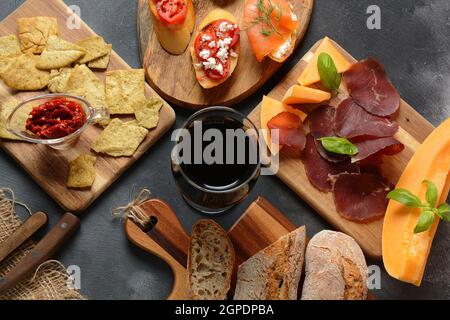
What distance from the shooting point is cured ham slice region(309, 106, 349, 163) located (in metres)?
2.87

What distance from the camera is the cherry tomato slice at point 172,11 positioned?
2.86 metres

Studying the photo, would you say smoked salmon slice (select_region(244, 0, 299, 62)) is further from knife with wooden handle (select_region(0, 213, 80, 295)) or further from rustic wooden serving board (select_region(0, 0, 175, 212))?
knife with wooden handle (select_region(0, 213, 80, 295))

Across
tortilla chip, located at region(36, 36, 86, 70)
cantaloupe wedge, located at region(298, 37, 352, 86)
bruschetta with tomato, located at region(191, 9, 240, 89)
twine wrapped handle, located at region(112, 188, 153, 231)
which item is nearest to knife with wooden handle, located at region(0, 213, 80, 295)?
twine wrapped handle, located at region(112, 188, 153, 231)

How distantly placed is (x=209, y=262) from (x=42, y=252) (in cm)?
67

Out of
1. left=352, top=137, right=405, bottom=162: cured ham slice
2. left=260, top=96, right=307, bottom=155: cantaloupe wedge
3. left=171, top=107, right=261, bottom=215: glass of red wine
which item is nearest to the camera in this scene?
left=171, top=107, right=261, bottom=215: glass of red wine

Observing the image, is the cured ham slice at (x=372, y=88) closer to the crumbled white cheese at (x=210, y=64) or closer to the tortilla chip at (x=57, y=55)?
the crumbled white cheese at (x=210, y=64)

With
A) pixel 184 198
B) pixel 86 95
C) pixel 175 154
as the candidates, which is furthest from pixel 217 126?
pixel 86 95

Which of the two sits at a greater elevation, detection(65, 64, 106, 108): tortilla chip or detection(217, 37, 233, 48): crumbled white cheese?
detection(65, 64, 106, 108): tortilla chip

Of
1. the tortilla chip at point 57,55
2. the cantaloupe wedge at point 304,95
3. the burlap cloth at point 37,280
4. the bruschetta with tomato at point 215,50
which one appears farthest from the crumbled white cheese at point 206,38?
the burlap cloth at point 37,280

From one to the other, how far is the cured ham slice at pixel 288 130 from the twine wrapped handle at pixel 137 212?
1.96ft

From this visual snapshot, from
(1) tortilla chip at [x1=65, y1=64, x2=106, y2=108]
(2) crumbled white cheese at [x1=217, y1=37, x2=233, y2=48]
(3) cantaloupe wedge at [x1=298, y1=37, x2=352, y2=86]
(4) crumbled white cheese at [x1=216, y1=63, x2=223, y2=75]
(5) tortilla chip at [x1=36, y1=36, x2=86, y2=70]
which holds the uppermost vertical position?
(5) tortilla chip at [x1=36, y1=36, x2=86, y2=70]

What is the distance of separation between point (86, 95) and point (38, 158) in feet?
1.08

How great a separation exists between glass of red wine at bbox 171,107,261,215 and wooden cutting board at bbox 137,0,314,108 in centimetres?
34

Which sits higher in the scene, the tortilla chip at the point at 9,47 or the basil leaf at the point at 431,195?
the tortilla chip at the point at 9,47
